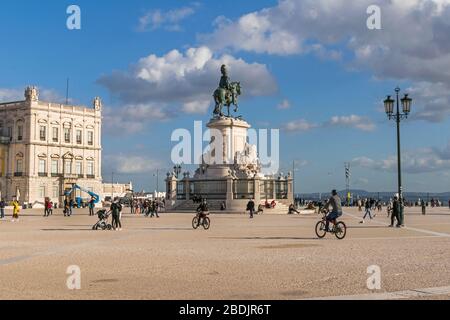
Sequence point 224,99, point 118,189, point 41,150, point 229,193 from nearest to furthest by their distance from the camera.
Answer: point 229,193, point 224,99, point 41,150, point 118,189

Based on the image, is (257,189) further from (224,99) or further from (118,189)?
(118,189)

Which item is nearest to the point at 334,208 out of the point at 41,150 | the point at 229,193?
the point at 229,193

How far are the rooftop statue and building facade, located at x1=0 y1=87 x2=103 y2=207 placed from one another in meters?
33.5

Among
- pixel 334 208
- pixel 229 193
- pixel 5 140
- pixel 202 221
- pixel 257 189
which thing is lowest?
pixel 202 221

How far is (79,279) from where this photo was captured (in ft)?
33.3

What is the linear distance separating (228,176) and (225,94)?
1067 centimetres

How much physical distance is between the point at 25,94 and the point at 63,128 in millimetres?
6859

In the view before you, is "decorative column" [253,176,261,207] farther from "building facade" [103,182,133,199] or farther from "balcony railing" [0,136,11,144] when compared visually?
"building facade" [103,182,133,199]

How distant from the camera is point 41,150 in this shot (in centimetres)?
8225

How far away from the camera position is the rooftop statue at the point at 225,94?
5659 cm

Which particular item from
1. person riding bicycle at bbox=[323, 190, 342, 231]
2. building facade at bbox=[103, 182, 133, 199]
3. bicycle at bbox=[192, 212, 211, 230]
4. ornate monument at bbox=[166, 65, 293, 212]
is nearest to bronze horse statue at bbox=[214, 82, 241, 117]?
ornate monument at bbox=[166, 65, 293, 212]

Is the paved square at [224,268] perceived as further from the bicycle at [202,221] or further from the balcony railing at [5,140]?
the balcony railing at [5,140]

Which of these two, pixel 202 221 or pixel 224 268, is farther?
pixel 202 221

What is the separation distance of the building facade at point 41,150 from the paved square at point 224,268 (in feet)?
214
